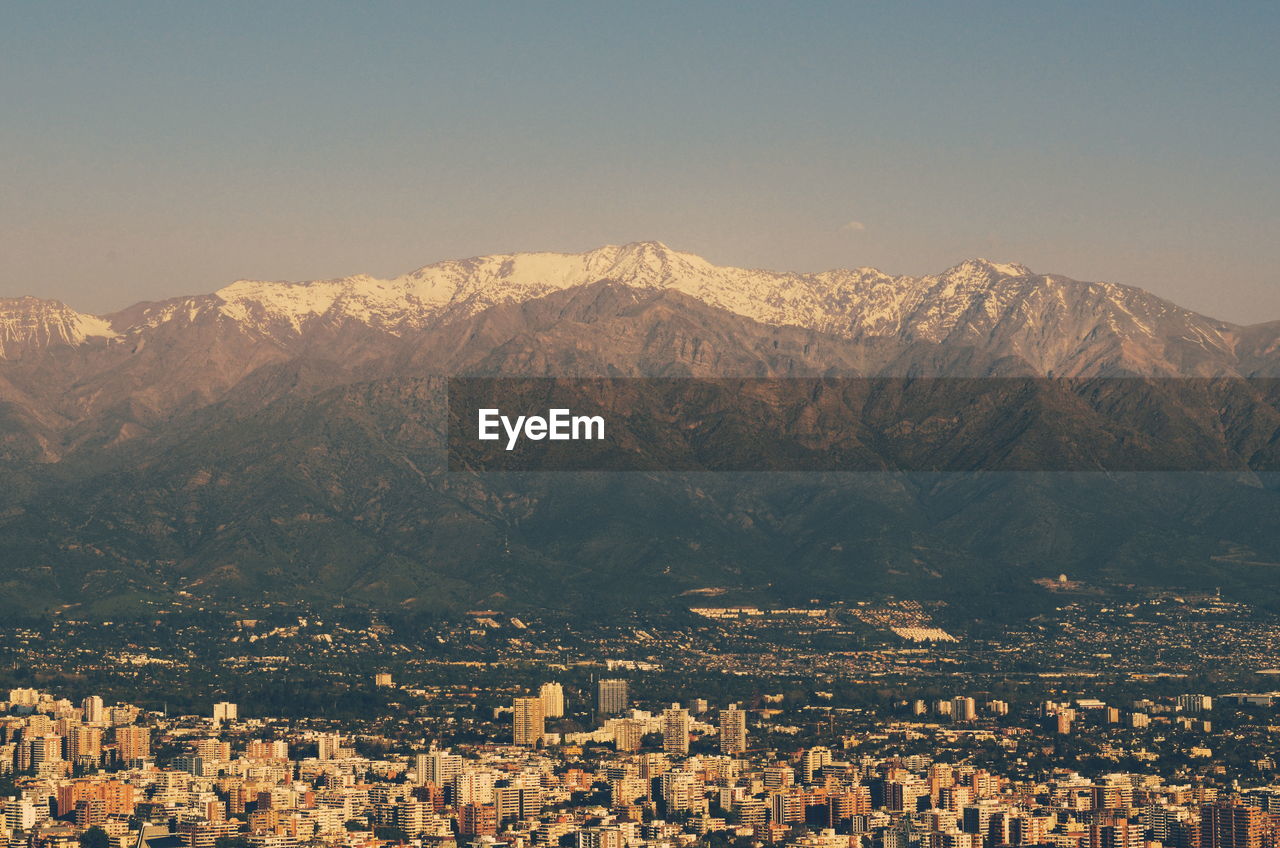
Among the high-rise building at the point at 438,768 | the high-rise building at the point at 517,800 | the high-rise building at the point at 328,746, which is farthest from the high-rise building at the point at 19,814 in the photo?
the high-rise building at the point at 328,746

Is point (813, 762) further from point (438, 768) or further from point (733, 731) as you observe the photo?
point (438, 768)

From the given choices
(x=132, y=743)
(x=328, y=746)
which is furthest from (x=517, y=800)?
(x=132, y=743)

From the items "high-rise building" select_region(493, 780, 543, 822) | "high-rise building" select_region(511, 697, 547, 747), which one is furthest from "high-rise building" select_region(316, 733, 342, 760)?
"high-rise building" select_region(493, 780, 543, 822)

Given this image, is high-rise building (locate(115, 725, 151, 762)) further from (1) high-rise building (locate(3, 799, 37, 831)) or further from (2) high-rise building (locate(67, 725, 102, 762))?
A: (1) high-rise building (locate(3, 799, 37, 831))

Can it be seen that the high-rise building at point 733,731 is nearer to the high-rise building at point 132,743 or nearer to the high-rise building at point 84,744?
the high-rise building at point 132,743

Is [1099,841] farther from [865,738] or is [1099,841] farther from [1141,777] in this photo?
[865,738]
